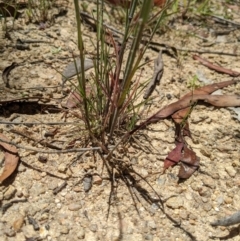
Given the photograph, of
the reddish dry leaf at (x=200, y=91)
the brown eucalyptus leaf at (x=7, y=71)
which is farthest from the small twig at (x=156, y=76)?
the brown eucalyptus leaf at (x=7, y=71)

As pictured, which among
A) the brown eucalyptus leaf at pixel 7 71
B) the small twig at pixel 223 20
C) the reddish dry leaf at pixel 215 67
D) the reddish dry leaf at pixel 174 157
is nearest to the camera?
the reddish dry leaf at pixel 174 157

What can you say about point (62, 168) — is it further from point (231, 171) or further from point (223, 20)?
point (223, 20)

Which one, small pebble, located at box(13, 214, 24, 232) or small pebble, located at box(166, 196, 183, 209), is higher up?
small pebble, located at box(166, 196, 183, 209)

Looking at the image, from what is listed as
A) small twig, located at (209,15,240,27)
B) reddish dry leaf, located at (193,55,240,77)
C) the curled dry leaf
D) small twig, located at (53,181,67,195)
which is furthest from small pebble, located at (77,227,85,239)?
small twig, located at (209,15,240,27)

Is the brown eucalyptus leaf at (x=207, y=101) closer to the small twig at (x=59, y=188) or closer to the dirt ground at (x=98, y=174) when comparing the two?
the dirt ground at (x=98, y=174)

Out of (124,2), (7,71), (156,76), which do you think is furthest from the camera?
(124,2)

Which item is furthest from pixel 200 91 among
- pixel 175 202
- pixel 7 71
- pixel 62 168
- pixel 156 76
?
pixel 7 71

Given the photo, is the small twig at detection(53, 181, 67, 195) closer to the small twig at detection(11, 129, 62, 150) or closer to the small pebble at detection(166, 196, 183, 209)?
the small twig at detection(11, 129, 62, 150)
